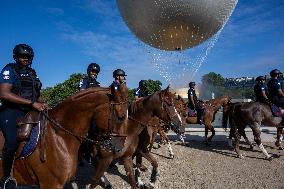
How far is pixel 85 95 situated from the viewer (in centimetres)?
590

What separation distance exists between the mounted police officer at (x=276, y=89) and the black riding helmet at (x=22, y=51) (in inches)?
439

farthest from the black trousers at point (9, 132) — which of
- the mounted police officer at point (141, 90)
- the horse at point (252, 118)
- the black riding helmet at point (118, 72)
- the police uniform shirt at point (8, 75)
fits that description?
the horse at point (252, 118)

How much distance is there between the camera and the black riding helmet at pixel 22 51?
561 cm

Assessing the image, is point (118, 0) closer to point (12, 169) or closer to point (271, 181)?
point (271, 181)

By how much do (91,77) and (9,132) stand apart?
460cm

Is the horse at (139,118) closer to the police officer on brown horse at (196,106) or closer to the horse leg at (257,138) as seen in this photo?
the horse leg at (257,138)

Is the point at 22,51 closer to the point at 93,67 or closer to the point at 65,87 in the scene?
the point at 93,67

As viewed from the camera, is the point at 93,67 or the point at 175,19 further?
the point at 175,19

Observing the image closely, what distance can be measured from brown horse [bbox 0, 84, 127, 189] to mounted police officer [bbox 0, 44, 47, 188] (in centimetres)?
25

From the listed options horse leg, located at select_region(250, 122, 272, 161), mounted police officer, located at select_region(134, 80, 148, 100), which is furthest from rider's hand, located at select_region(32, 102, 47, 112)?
horse leg, located at select_region(250, 122, 272, 161)

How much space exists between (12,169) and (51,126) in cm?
89

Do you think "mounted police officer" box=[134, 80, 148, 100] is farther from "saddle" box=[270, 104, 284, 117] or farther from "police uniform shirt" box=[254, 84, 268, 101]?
"saddle" box=[270, 104, 284, 117]

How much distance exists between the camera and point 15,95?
5383mm

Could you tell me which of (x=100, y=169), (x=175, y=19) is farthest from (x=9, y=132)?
(x=175, y=19)
